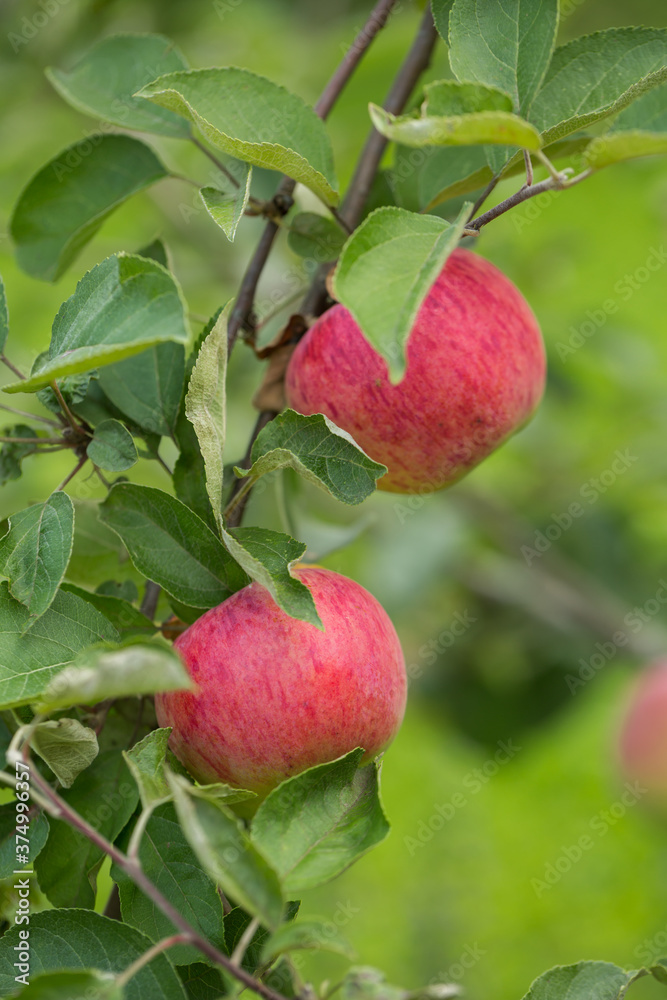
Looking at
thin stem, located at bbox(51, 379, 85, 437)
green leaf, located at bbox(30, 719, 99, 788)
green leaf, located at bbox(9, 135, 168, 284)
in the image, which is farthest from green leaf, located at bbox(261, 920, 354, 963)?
green leaf, located at bbox(9, 135, 168, 284)

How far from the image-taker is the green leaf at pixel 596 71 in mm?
685

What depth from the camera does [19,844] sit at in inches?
27.3

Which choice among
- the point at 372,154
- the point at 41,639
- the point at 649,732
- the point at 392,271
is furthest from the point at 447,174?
the point at 649,732

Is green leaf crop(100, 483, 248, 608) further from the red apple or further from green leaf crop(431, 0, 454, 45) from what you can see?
the red apple

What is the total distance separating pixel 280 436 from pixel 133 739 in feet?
1.02

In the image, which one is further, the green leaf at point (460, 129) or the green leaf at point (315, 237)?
the green leaf at point (315, 237)

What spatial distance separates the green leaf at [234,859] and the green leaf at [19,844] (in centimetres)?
25

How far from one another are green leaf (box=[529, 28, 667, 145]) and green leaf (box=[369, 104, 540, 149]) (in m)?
0.17

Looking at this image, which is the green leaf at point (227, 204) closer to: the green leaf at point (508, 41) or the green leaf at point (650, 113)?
the green leaf at point (508, 41)

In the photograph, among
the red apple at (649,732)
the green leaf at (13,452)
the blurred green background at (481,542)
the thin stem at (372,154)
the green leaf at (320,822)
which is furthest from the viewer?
the red apple at (649,732)

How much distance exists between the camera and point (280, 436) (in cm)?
68

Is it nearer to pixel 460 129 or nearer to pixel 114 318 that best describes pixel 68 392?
pixel 114 318

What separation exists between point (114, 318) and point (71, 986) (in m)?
0.40

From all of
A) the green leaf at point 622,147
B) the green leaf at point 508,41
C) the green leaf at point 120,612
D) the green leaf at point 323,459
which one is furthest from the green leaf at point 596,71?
the green leaf at point 120,612
